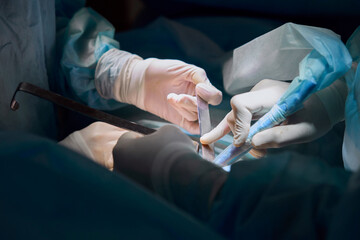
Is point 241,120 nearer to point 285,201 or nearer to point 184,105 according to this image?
point 184,105

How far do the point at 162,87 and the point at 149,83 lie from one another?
0.17ft

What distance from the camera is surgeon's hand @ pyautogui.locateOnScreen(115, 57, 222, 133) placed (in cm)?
108

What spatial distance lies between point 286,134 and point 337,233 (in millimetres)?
458

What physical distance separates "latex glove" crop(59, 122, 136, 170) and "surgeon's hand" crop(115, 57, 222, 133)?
15cm

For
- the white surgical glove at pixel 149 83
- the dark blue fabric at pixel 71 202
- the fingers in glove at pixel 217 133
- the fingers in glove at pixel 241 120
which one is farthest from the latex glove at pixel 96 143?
the dark blue fabric at pixel 71 202

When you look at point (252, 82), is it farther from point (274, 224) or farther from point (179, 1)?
point (274, 224)

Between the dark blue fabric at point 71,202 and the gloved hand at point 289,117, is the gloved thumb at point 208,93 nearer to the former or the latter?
the gloved hand at point 289,117

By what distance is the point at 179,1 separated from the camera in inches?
48.8

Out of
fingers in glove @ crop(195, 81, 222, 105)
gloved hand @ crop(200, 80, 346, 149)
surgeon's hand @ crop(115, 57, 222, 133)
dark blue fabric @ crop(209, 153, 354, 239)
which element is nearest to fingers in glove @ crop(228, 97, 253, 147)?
gloved hand @ crop(200, 80, 346, 149)

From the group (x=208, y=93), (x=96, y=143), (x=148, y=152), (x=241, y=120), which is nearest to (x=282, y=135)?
(x=241, y=120)

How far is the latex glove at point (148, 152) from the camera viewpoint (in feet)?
1.88

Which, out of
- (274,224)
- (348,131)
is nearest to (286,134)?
(348,131)

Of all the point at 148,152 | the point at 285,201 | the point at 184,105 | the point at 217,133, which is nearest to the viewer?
the point at 285,201

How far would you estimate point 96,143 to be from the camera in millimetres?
1107
